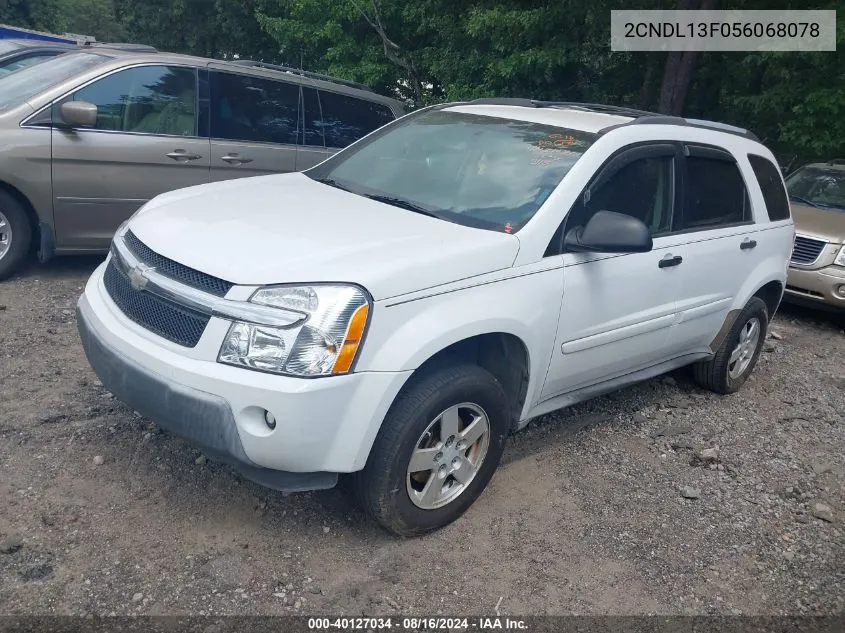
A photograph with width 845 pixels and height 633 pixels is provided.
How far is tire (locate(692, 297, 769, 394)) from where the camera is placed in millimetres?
5430

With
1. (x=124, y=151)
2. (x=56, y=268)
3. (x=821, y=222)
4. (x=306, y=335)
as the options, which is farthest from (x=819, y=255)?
(x=56, y=268)

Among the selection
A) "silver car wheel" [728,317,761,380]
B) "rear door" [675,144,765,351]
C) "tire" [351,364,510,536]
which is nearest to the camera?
"tire" [351,364,510,536]

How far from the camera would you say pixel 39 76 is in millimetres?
6363

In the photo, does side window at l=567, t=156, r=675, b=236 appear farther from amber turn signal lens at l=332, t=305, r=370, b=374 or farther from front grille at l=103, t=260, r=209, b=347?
front grille at l=103, t=260, r=209, b=347

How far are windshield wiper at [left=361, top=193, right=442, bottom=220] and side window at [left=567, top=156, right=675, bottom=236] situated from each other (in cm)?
69

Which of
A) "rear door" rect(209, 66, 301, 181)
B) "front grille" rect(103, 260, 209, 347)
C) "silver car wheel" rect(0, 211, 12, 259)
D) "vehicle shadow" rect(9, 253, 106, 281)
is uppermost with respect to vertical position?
"rear door" rect(209, 66, 301, 181)

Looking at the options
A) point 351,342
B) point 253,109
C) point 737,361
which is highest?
point 253,109

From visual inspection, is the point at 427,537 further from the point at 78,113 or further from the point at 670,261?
the point at 78,113

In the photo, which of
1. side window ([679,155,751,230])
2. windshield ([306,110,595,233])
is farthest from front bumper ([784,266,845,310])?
windshield ([306,110,595,233])

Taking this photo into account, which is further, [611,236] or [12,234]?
[12,234]

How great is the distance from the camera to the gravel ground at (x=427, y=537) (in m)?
3.14

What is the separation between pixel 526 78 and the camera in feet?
38.0

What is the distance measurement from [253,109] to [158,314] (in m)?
4.15

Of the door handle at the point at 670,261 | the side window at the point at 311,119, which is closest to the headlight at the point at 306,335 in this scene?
the door handle at the point at 670,261
